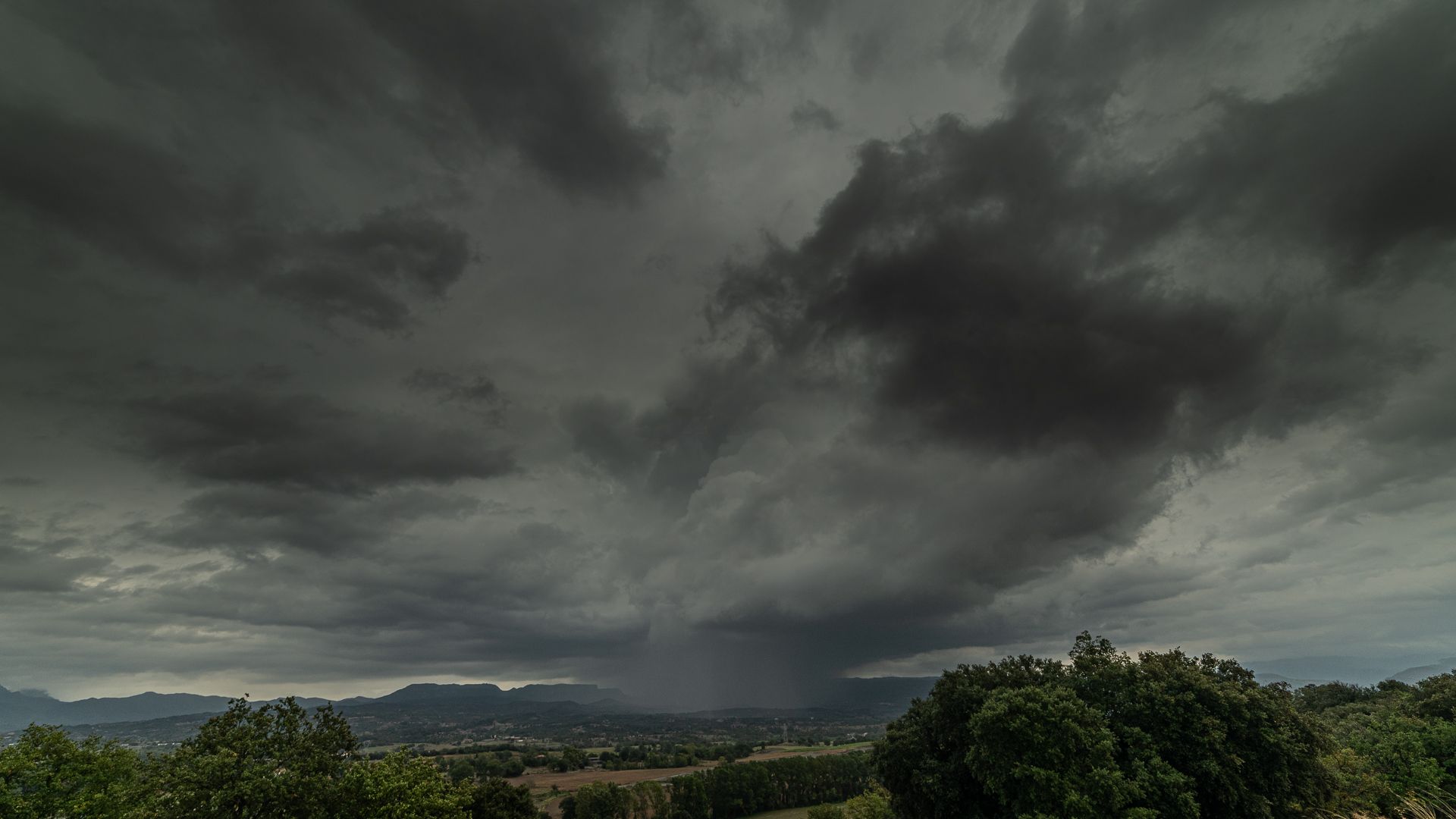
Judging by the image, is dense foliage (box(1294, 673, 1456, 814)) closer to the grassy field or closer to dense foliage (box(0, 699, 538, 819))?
dense foliage (box(0, 699, 538, 819))

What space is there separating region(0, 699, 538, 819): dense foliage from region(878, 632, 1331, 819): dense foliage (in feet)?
136

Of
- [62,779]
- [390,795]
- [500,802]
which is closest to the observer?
[390,795]

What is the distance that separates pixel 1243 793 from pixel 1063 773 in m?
15.6

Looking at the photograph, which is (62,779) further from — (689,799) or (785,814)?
(785,814)

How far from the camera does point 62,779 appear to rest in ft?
133

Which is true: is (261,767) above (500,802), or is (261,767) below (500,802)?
above

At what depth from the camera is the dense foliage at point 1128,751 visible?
46188 mm

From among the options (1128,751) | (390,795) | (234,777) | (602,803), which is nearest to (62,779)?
(234,777)

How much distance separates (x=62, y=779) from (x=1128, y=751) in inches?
3130

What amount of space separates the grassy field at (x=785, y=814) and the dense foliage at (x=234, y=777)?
136 meters

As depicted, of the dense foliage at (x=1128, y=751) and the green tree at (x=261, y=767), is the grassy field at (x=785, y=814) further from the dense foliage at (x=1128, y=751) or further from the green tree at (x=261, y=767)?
the green tree at (x=261, y=767)

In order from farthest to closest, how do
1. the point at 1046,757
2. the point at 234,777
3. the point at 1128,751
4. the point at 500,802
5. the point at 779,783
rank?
the point at 779,783 < the point at 500,802 < the point at 1128,751 < the point at 1046,757 < the point at 234,777

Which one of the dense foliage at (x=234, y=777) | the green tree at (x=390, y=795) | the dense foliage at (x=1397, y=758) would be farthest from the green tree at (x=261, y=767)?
the dense foliage at (x=1397, y=758)

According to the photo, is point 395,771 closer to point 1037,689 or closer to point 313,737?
point 313,737
